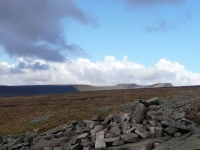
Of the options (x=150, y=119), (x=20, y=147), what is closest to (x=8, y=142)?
(x=20, y=147)

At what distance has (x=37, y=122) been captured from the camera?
3703 centimetres

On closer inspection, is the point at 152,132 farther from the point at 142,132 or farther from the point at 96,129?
the point at 96,129

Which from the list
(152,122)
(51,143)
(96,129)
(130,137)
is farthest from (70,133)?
(152,122)

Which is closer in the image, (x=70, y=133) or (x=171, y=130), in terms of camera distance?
(x=171, y=130)

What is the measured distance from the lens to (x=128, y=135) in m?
17.6

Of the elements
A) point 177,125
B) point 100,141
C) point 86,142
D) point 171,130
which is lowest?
point 86,142

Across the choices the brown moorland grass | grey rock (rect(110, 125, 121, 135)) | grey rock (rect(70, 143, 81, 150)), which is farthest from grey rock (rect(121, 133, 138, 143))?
the brown moorland grass

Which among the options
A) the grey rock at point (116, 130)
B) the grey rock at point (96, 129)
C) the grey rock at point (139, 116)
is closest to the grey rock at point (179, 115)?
the grey rock at point (139, 116)

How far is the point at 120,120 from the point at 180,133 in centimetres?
470

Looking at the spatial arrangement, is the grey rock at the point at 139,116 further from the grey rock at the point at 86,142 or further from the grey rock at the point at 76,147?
the grey rock at the point at 76,147

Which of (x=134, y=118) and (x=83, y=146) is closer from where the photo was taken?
(x=83, y=146)

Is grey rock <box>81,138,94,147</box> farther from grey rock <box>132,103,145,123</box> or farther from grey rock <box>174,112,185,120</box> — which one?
grey rock <box>174,112,185,120</box>

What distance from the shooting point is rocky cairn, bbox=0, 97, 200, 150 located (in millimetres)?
16609

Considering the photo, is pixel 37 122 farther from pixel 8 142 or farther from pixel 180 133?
pixel 180 133
